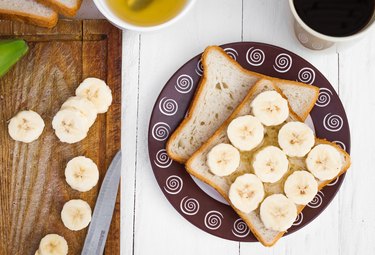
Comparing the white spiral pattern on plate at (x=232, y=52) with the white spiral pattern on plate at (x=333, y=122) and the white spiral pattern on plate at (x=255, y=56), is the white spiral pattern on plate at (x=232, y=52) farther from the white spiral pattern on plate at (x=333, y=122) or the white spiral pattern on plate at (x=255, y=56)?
the white spiral pattern on plate at (x=333, y=122)

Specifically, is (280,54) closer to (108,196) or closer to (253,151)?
(253,151)

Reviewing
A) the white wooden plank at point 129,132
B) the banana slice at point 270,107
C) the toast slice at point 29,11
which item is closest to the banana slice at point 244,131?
the banana slice at point 270,107

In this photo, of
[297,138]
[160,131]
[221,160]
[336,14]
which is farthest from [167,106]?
[336,14]

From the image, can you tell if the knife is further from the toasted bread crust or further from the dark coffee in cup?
the dark coffee in cup

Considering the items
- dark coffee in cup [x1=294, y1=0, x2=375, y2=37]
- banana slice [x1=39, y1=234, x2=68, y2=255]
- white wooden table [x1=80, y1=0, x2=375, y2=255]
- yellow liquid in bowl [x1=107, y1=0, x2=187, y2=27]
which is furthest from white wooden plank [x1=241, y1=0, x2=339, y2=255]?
banana slice [x1=39, y1=234, x2=68, y2=255]

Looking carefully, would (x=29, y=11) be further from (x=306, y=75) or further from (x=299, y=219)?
(x=299, y=219)
